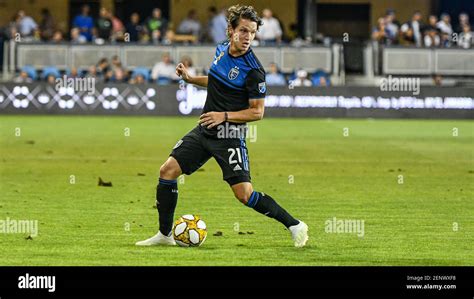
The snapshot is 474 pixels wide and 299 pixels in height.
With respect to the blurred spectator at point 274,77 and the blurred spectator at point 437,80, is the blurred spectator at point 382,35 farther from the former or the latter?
the blurred spectator at point 274,77

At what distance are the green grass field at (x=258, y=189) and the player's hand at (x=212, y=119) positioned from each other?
128cm

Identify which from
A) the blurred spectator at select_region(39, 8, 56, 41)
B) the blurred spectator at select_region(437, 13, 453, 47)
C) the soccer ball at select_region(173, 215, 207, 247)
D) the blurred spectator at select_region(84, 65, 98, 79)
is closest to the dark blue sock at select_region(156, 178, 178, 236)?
the soccer ball at select_region(173, 215, 207, 247)

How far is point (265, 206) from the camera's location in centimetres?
1214

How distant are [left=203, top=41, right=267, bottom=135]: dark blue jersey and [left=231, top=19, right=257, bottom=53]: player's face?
0.21 metres

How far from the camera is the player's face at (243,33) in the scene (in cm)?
1162

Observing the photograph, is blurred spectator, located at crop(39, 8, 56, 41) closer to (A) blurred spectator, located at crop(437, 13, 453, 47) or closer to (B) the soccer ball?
(A) blurred spectator, located at crop(437, 13, 453, 47)

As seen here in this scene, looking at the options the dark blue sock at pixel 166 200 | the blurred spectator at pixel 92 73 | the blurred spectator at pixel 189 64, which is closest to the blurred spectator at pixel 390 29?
the blurred spectator at pixel 189 64

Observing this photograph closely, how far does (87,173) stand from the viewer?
2075 centimetres

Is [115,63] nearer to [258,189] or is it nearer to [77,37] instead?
[77,37]
